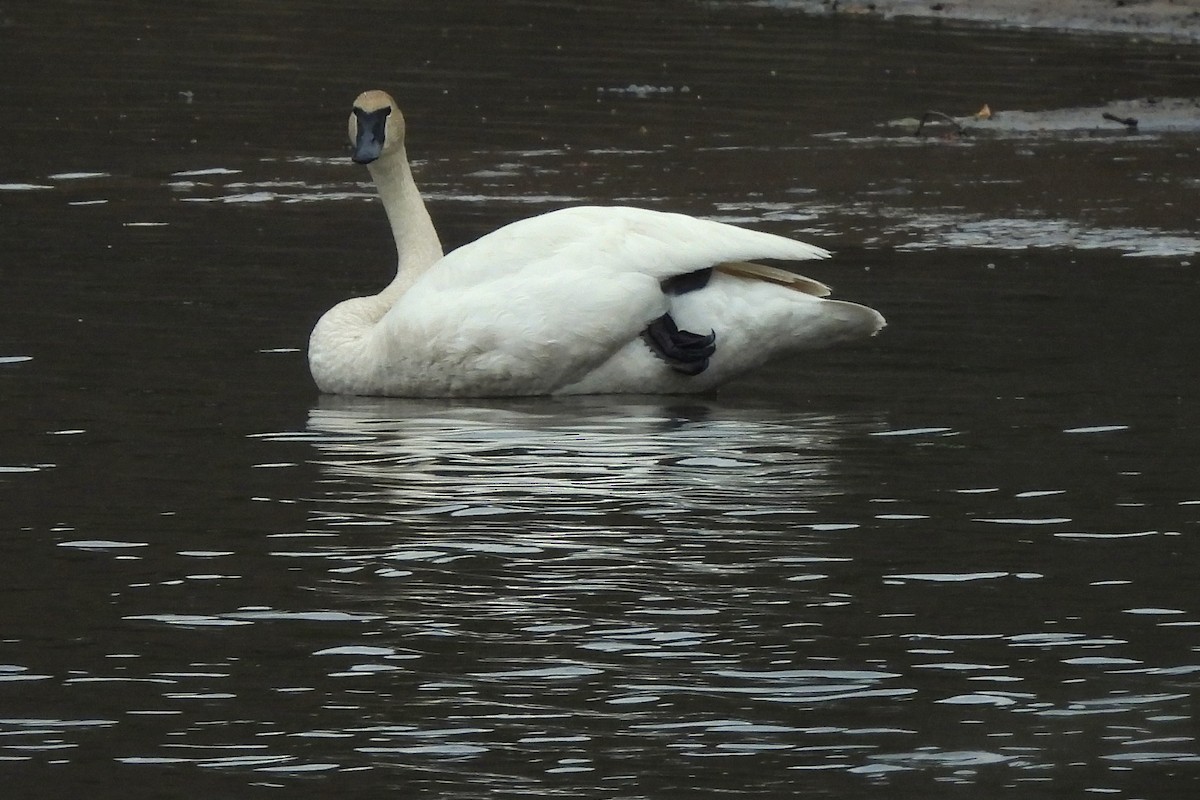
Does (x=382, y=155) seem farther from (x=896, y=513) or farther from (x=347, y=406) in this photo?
(x=896, y=513)

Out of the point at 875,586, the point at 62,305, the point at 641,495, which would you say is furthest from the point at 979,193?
the point at 875,586

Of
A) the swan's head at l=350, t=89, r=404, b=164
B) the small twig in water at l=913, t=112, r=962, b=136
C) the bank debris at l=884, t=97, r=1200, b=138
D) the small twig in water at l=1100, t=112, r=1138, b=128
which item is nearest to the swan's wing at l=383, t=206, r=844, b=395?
the swan's head at l=350, t=89, r=404, b=164

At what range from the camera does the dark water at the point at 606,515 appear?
5.53 m

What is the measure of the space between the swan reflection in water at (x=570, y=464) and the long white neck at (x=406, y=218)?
1.08 meters

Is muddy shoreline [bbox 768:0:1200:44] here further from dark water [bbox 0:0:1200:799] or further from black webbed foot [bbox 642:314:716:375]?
black webbed foot [bbox 642:314:716:375]

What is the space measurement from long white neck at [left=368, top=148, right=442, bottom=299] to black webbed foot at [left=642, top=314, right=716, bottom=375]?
4.69 feet

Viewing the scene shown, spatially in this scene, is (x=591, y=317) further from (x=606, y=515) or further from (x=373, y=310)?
(x=606, y=515)

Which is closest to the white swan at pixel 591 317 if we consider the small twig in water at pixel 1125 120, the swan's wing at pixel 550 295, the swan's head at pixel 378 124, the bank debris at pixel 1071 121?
the swan's wing at pixel 550 295

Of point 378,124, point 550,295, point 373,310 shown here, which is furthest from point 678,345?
point 378,124

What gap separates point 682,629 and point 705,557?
0.79 metres

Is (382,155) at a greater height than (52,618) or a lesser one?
greater

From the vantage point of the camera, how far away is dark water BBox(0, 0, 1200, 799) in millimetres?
5531

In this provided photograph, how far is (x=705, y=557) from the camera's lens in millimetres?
7211

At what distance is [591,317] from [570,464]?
147 cm
